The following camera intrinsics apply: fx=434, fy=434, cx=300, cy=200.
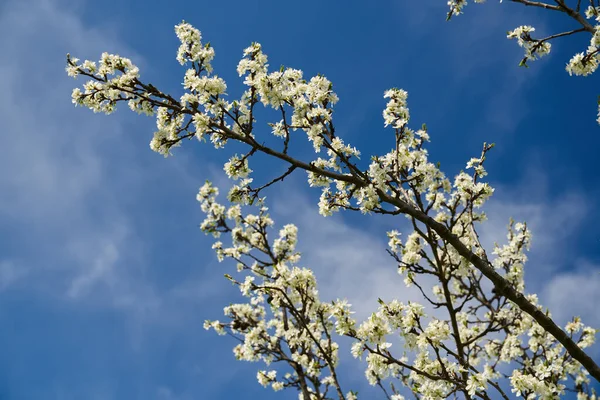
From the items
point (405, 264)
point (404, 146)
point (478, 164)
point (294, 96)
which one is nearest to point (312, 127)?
point (294, 96)

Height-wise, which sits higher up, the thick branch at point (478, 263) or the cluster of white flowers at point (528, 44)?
the cluster of white flowers at point (528, 44)

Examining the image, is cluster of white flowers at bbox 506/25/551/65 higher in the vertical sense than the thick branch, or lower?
higher

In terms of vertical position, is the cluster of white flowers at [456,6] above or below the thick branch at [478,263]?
above

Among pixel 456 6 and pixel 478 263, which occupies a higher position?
pixel 456 6

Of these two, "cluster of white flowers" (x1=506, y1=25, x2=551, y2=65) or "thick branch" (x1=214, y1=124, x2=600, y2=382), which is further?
"cluster of white flowers" (x1=506, y1=25, x2=551, y2=65)

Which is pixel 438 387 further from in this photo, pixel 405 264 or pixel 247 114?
pixel 247 114

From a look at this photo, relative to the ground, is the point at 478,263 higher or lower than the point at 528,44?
lower

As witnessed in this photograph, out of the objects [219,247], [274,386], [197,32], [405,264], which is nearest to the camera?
[197,32]

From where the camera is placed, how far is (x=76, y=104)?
7312 mm

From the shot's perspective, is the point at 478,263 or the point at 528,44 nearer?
the point at 478,263

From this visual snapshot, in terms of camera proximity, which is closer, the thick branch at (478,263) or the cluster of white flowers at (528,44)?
the thick branch at (478,263)

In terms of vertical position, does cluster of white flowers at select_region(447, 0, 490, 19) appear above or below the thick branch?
above

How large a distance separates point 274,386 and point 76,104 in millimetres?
10093

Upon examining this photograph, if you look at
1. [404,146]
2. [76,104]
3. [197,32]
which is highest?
[197,32]
